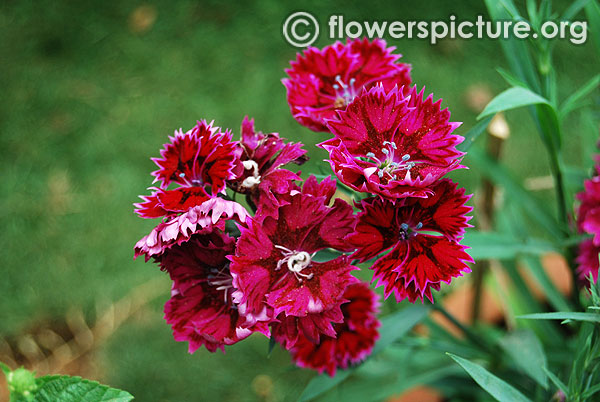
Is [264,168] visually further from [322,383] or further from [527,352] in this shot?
[527,352]

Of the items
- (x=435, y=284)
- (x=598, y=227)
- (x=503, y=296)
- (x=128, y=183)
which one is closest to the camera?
(x=435, y=284)

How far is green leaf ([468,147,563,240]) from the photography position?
1.11 metres

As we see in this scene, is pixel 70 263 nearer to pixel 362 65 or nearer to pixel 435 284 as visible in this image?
pixel 362 65

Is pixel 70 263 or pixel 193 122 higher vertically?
pixel 193 122

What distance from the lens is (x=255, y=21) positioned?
6.89 ft

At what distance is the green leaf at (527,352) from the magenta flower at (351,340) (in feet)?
0.81

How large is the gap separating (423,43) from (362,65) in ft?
4.46

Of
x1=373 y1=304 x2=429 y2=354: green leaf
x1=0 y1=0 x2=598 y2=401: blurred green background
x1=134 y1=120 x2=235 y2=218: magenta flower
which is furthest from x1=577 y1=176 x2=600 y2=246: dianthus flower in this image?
x1=0 y1=0 x2=598 y2=401: blurred green background

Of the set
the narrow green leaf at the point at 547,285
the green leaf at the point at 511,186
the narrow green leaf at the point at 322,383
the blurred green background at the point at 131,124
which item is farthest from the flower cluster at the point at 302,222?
the blurred green background at the point at 131,124

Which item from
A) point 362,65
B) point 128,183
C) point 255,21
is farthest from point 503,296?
point 255,21

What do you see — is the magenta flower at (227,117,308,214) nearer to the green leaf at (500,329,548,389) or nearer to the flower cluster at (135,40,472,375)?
the flower cluster at (135,40,472,375)

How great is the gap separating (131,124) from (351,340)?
136cm

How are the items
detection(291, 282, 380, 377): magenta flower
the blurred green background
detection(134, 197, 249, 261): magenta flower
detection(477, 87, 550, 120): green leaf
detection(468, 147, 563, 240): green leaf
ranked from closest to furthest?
detection(134, 197, 249, 261): magenta flower < detection(477, 87, 550, 120): green leaf < detection(291, 282, 380, 377): magenta flower < detection(468, 147, 563, 240): green leaf < the blurred green background

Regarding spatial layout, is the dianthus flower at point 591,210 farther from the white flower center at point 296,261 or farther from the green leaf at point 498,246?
the white flower center at point 296,261
